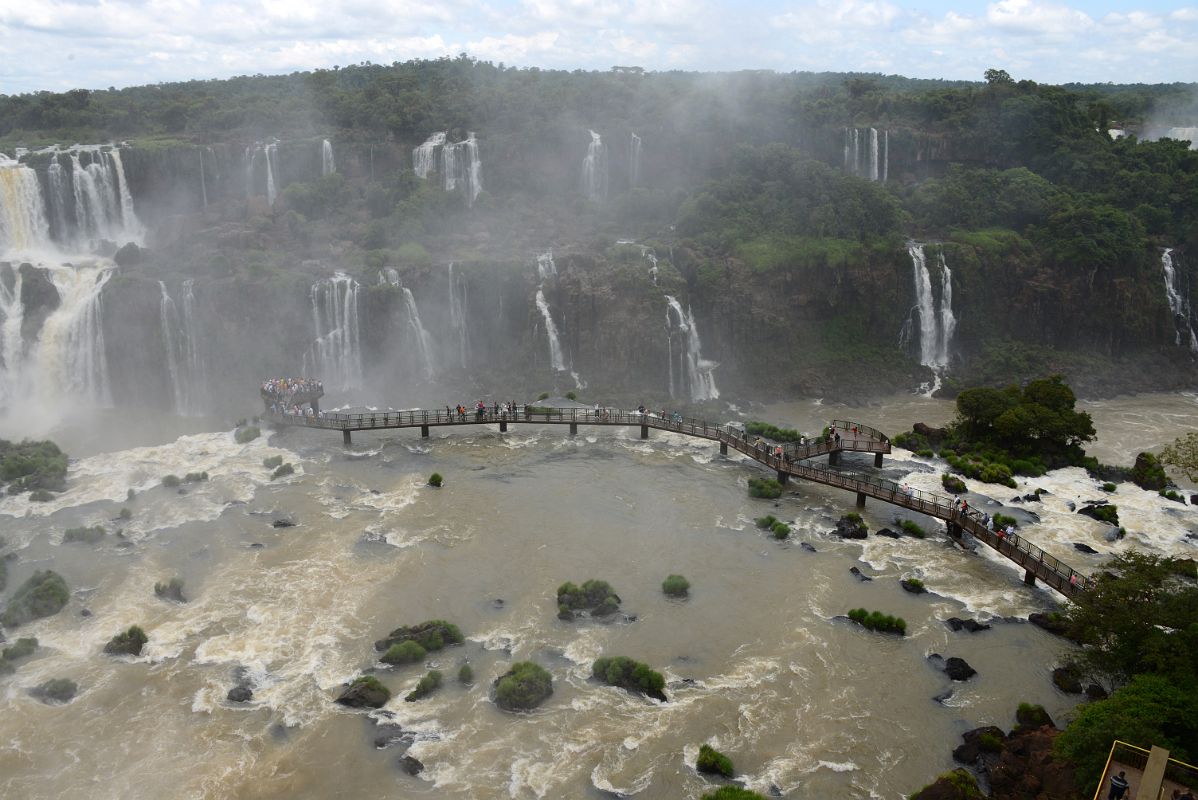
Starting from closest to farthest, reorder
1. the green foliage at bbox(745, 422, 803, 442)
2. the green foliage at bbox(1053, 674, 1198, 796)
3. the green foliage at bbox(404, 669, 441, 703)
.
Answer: the green foliage at bbox(1053, 674, 1198, 796) → the green foliage at bbox(404, 669, 441, 703) → the green foliage at bbox(745, 422, 803, 442)

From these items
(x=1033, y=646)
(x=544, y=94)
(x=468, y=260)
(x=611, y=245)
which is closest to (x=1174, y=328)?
(x=611, y=245)

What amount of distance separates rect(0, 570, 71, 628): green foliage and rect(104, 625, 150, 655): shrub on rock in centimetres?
350

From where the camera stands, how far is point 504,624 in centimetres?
2875

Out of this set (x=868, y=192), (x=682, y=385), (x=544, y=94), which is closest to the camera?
(x=682, y=385)

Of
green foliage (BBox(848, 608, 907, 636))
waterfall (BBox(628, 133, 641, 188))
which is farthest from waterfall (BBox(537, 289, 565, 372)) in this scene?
green foliage (BBox(848, 608, 907, 636))

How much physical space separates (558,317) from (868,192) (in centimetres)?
2476

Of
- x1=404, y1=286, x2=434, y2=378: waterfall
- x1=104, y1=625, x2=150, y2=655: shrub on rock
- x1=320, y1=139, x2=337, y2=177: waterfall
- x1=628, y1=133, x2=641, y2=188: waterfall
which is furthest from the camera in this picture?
x1=628, y1=133, x2=641, y2=188: waterfall

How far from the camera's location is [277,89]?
295ft

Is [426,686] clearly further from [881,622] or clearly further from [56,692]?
[881,622]

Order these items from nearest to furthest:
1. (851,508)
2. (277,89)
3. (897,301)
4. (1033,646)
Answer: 1. (1033,646)
2. (851,508)
3. (897,301)
4. (277,89)

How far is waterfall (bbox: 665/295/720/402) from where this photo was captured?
55.2 metres

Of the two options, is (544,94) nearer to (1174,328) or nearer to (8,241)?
(8,241)

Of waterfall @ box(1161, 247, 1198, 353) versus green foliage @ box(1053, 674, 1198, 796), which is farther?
waterfall @ box(1161, 247, 1198, 353)

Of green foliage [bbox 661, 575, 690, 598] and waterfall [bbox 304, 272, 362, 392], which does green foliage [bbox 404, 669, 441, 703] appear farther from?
waterfall [bbox 304, 272, 362, 392]
